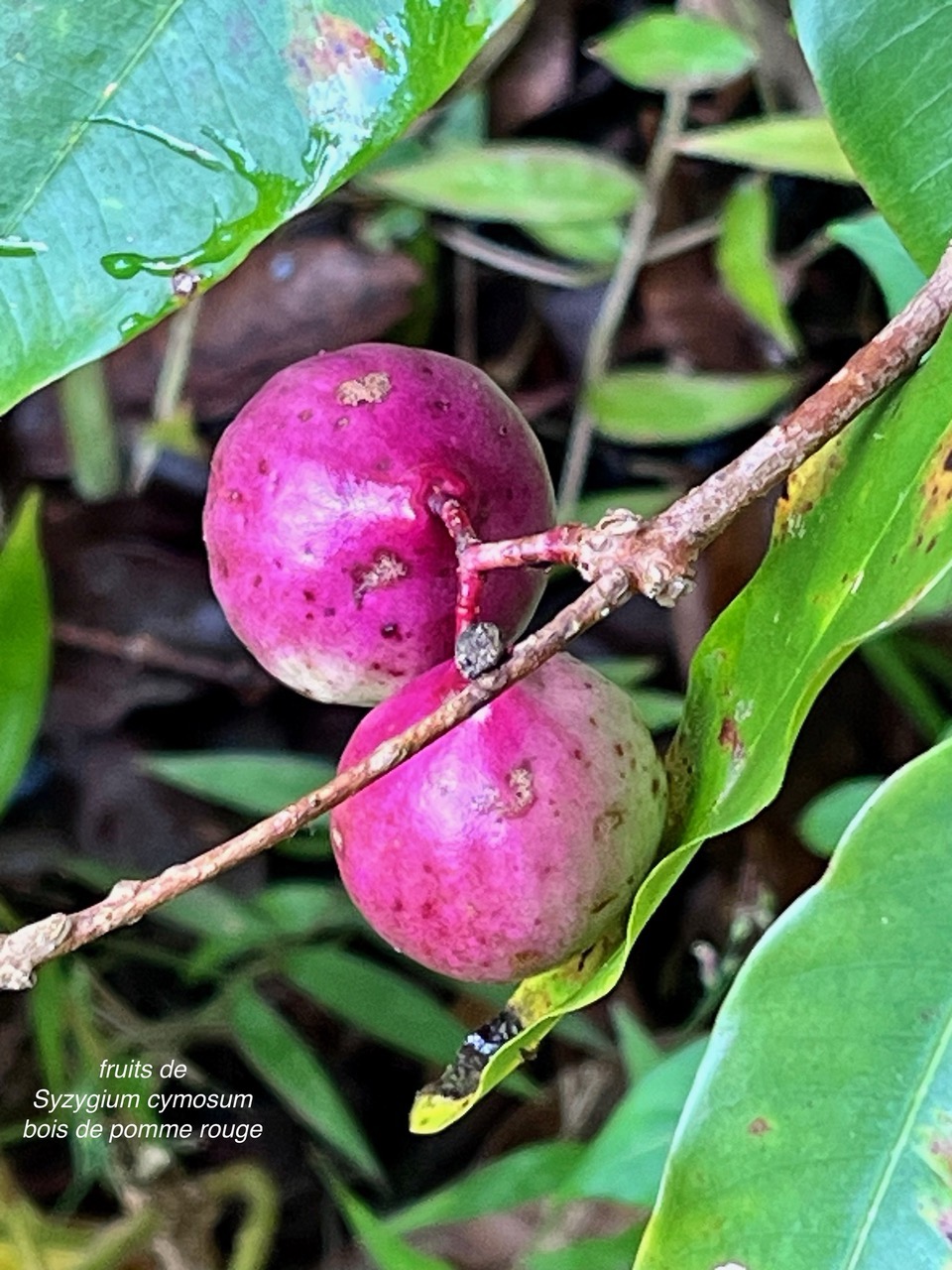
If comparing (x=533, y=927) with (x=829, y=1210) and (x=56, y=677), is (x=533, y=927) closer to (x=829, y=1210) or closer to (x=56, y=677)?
(x=829, y=1210)

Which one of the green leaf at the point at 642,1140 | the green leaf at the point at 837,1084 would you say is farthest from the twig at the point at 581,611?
the green leaf at the point at 642,1140

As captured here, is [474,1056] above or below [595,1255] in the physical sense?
above

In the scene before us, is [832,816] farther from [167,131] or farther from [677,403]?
[167,131]

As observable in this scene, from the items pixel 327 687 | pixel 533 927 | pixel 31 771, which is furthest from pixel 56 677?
pixel 533 927

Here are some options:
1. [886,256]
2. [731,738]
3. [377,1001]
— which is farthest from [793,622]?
[377,1001]

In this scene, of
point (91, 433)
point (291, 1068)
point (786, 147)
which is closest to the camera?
point (786, 147)

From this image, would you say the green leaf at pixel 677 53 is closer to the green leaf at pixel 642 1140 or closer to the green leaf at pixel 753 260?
the green leaf at pixel 753 260
